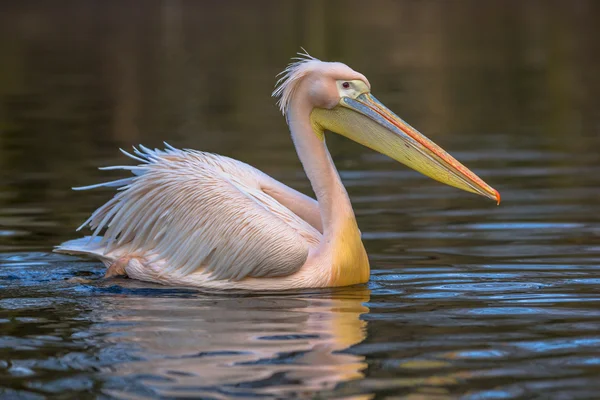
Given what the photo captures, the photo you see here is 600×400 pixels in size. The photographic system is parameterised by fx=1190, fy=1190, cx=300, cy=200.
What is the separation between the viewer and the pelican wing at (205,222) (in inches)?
239

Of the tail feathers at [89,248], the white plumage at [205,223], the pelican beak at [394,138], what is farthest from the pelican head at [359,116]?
the tail feathers at [89,248]

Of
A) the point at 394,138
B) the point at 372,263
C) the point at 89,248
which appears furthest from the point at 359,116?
the point at 89,248

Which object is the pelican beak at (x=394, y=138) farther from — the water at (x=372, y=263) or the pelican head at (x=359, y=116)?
the water at (x=372, y=263)

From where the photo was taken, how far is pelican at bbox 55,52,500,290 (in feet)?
20.2

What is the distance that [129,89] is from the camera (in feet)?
65.2

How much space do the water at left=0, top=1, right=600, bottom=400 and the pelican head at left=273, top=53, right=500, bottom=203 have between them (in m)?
0.62

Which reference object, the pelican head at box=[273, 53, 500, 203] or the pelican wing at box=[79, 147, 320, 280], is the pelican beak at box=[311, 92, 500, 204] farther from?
the pelican wing at box=[79, 147, 320, 280]

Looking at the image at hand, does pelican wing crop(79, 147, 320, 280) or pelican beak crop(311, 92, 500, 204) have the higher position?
pelican beak crop(311, 92, 500, 204)

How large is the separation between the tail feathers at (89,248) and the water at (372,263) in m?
0.13

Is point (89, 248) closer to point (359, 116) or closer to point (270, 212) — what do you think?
point (270, 212)

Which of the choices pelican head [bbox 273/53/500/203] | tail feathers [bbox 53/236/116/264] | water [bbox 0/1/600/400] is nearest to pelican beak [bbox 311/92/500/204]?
pelican head [bbox 273/53/500/203]

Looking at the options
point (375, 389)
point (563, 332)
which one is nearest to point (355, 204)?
point (563, 332)

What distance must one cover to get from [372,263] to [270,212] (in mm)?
984

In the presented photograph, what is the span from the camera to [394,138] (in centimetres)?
639
